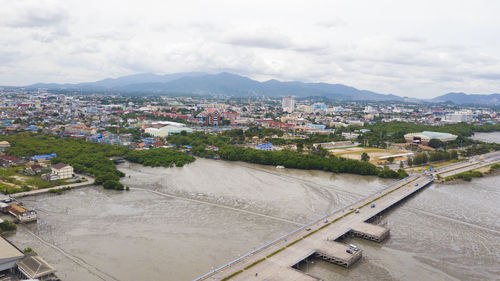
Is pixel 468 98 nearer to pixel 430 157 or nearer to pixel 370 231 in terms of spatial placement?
pixel 430 157

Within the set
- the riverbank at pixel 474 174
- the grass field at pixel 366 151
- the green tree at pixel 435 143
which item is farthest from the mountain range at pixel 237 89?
the riverbank at pixel 474 174

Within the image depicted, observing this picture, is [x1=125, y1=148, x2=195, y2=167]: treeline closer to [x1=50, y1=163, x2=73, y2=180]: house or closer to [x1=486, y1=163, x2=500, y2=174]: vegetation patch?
[x1=50, y1=163, x2=73, y2=180]: house

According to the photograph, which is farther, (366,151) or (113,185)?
(366,151)

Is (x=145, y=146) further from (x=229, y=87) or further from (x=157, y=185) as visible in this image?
(x=229, y=87)

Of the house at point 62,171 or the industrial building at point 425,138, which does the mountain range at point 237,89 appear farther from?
the house at point 62,171

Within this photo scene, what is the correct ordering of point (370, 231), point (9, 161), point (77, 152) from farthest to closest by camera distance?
point (77, 152), point (9, 161), point (370, 231)

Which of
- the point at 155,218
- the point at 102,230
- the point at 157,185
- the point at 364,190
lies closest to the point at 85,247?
the point at 102,230

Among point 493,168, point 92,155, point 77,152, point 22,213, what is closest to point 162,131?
point 77,152

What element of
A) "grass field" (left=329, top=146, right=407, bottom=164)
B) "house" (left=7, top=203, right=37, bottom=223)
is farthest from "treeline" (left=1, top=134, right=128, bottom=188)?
"grass field" (left=329, top=146, right=407, bottom=164)
